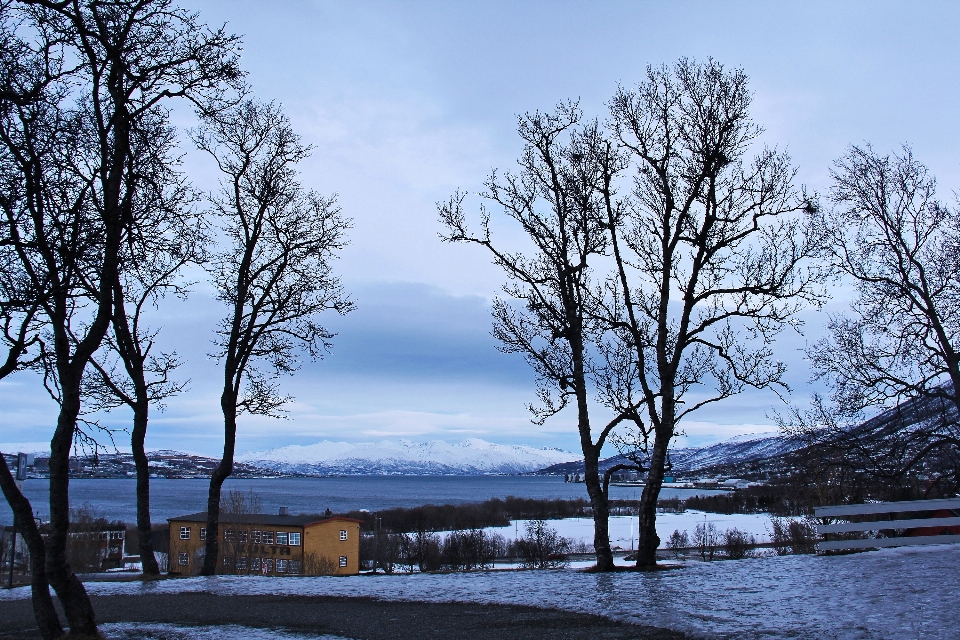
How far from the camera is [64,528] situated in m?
8.44

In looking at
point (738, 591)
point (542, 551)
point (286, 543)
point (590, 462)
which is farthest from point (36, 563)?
point (286, 543)

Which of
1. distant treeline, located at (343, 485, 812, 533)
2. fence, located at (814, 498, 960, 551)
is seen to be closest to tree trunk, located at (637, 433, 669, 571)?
fence, located at (814, 498, 960, 551)

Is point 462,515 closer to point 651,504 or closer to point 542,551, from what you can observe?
point 542,551

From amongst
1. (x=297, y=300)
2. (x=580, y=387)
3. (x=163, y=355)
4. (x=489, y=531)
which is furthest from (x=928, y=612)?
(x=489, y=531)

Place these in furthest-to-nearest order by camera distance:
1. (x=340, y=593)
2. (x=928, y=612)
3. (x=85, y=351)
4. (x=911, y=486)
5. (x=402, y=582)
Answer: (x=911, y=486) → (x=402, y=582) → (x=340, y=593) → (x=85, y=351) → (x=928, y=612)

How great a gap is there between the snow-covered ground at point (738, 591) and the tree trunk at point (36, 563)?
14.8 feet

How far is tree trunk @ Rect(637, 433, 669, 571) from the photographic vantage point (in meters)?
14.2

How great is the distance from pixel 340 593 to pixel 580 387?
23.2 ft

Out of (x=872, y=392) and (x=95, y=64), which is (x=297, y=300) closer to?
(x=95, y=64)

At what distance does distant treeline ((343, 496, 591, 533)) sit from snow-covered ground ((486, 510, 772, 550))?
3.89 meters

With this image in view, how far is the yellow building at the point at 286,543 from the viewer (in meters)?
59.9

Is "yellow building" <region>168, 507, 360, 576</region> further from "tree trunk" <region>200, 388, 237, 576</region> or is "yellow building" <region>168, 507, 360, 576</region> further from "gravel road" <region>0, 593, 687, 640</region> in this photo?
"gravel road" <region>0, 593, 687, 640</region>

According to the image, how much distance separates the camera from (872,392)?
1869 centimetres

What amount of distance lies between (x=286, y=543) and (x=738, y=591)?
6171 cm
